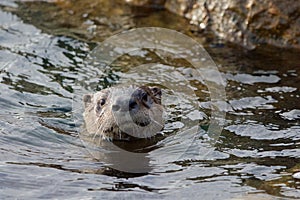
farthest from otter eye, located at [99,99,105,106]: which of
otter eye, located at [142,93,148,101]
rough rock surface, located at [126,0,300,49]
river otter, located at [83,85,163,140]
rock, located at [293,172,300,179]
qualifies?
rough rock surface, located at [126,0,300,49]

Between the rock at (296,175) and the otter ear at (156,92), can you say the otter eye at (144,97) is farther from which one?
the rock at (296,175)

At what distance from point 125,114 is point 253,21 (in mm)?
3048

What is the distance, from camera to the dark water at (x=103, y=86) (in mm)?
5023

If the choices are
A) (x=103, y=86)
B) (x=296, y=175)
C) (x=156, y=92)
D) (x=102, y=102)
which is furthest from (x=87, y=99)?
(x=296, y=175)

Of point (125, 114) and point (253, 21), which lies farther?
point (253, 21)

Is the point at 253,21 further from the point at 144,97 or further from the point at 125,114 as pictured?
the point at 125,114

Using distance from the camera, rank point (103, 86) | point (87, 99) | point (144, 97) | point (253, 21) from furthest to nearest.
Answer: point (253, 21), point (103, 86), point (87, 99), point (144, 97)

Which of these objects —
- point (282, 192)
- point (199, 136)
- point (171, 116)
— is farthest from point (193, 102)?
point (282, 192)

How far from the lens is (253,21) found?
27.2 ft

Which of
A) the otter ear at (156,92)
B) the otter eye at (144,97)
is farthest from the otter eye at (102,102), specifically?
the otter ear at (156,92)

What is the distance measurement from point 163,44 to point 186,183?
3.57 metres

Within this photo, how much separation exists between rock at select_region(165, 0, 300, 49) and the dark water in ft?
0.69

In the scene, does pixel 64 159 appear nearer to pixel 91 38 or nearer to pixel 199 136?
pixel 199 136

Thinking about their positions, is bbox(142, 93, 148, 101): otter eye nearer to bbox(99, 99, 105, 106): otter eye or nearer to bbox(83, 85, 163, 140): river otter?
bbox(83, 85, 163, 140): river otter
